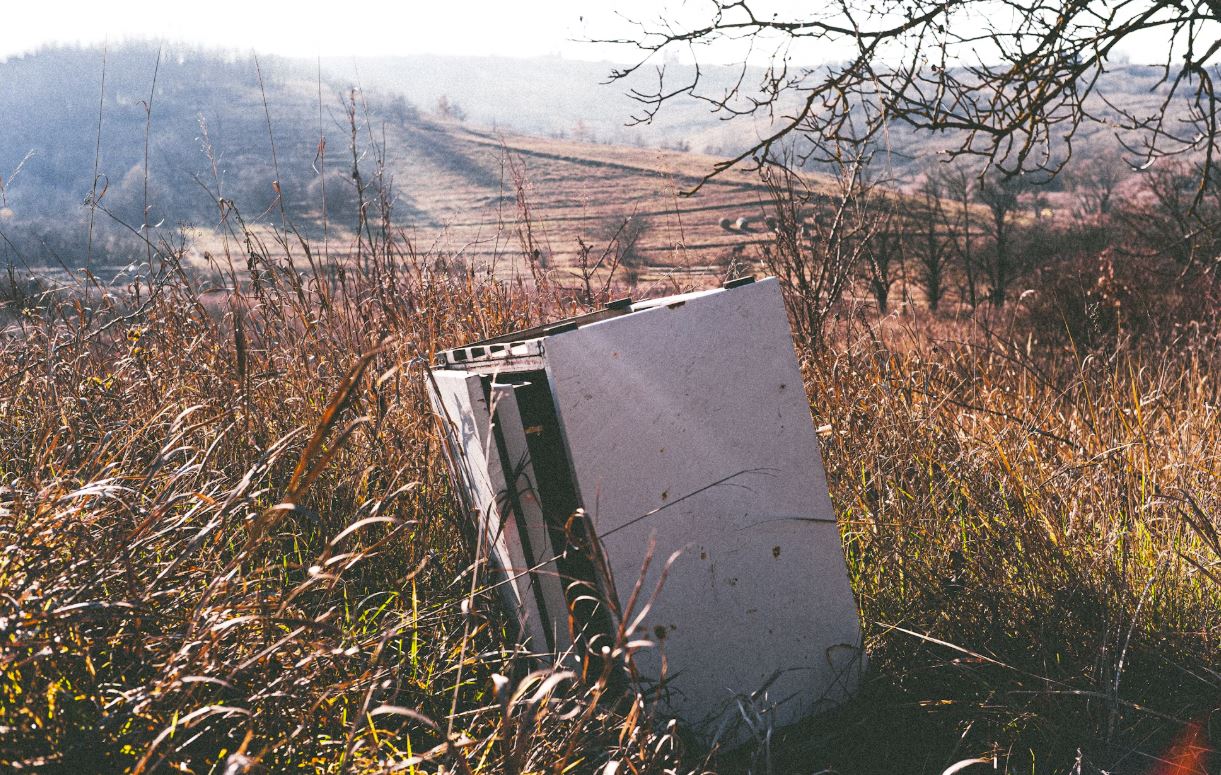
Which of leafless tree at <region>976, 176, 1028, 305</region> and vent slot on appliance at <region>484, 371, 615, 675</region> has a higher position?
vent slot on appliance at <region>484, 371, 615, 675</region>

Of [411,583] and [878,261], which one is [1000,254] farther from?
[411,583]

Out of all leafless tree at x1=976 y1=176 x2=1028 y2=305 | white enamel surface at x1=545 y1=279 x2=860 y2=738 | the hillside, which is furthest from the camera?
the hillside

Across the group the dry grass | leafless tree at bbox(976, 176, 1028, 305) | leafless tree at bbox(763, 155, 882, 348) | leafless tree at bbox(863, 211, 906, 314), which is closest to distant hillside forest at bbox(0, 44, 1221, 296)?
leafless tree at bbox(976, 176, 1028, 305)

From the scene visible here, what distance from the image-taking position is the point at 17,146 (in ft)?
216

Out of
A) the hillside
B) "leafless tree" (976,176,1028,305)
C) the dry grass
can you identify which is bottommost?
"leafless tree" (976,176,1028,305)

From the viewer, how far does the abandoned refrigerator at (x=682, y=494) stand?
1565 mm

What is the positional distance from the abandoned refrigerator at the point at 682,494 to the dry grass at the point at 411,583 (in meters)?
0.14

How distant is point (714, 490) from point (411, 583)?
919 mm

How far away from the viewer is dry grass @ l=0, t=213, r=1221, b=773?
1.25 metres

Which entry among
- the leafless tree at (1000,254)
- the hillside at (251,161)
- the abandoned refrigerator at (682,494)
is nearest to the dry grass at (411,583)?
the abandoned refrigerator at (682,494)

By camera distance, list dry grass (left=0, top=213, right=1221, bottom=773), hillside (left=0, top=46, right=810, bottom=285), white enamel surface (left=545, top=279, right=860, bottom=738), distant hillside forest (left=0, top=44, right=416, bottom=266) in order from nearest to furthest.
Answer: dry grass (left=0, top=213, right=1221, bottom=773), white enamel surface (left=545, top=279, right=860, bottom=738), hillside (left=0, top=46, right=810, bottom=285), distant hillside forest (left=0, top=44, right=416, bottom=266)

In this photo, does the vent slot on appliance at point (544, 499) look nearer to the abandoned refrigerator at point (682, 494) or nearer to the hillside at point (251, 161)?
the abandoned refrigerator at point (682, 494)

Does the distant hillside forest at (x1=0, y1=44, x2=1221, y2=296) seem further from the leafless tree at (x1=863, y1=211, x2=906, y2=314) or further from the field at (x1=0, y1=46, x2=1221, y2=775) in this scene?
the field at (x1=0, y1=46, x2=1221, y2=775)

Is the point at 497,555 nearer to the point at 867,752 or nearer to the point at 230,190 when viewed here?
the point at 867,752
